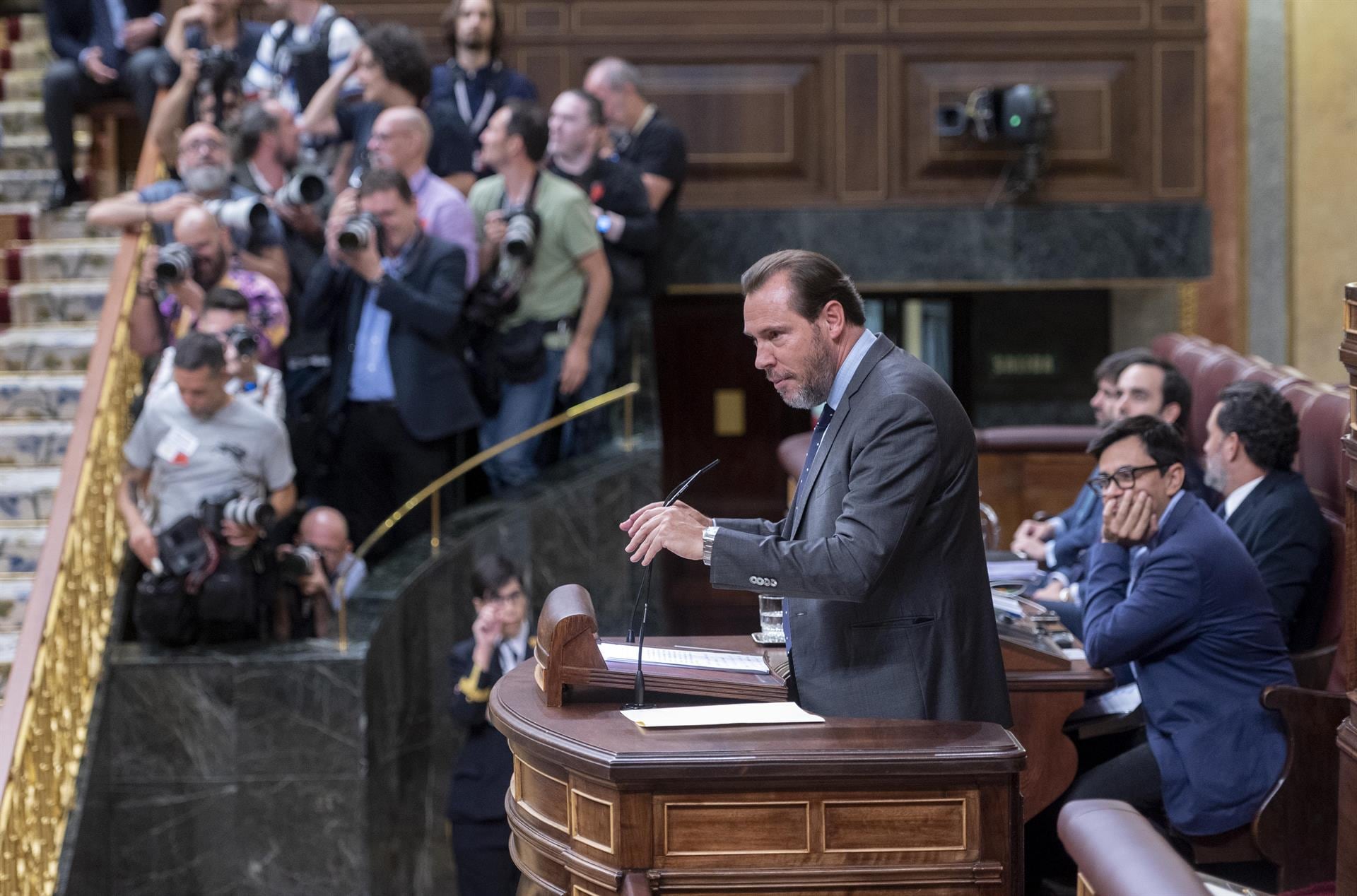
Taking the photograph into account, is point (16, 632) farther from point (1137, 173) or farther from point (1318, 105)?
point (1318, 105)

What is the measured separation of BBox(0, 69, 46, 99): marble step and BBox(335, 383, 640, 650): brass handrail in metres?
2.98

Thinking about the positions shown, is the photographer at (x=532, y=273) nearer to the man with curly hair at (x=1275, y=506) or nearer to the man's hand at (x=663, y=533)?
the man with curly hair at (x=1275, y=506)

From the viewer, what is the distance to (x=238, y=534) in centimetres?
463

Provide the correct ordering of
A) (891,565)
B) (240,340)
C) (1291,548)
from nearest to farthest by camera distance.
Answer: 1. (891,565)
2. (1291,548)
3. (240,340)

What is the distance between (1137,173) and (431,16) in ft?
9.95

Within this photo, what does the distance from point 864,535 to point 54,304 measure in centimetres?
448

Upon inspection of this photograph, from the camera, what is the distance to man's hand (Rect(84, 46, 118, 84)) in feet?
→ 21.4

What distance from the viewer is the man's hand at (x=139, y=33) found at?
6559mm

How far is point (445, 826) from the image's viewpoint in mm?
4988

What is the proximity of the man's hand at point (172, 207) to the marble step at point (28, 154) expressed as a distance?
1841 millimetres

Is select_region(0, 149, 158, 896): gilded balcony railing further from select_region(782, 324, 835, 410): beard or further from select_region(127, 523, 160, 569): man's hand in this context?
select_region(782, 324, 835, 410): beard

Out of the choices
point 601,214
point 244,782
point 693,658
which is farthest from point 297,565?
point 693,658

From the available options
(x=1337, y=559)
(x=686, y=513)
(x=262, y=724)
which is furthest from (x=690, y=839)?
(x=262, y=724)

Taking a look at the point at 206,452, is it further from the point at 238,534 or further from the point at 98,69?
the point at 98,69
